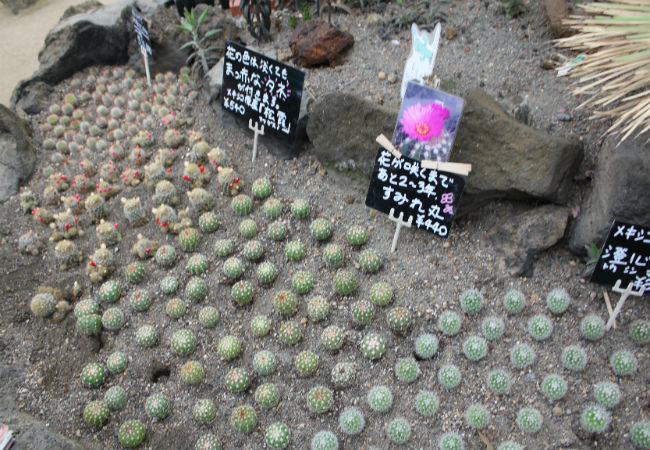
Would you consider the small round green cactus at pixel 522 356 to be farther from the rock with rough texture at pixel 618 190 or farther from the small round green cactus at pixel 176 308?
the small round green cactus at pixel 176 308

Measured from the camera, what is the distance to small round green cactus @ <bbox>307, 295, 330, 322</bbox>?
139 inches

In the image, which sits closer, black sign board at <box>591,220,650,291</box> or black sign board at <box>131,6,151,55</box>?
black sign board at <box>591,220,650,291</box>

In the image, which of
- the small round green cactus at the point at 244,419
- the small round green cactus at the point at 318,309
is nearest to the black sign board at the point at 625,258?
the small round green cactus at the point at 318,309

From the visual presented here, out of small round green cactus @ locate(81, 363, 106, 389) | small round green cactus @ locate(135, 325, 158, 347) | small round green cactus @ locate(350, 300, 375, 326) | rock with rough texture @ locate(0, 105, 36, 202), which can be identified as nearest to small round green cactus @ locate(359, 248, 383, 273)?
small round green cactus @ locate(350, 300, 375, 326)

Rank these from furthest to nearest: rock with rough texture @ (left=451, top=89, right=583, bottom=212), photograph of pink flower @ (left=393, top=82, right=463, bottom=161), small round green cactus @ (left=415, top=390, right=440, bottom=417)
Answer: rock with rough texture @ (left=451, top=89, right=583, bottom=212)
photograph of pink flower @ (left=393, top=82, right=463, bottom=161)
small round green cactus @ (left=415, top=390, right=440, bottom=417)

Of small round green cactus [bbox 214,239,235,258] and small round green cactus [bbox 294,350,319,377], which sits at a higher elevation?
small round green cactus [bbox 214,239,235,258]

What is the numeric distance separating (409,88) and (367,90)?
1.23 m

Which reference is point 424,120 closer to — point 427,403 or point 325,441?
point 427,403

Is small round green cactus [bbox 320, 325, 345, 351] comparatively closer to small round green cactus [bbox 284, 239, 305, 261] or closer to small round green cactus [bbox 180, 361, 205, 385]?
small round green cactus [bbox 284, 239, 305, 261]

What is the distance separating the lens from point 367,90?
4547 mm

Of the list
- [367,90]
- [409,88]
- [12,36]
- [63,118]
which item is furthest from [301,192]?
[12,36]

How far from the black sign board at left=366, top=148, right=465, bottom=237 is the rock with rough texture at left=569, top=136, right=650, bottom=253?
2.95 ft

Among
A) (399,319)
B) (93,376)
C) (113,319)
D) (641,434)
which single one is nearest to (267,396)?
(399,319)

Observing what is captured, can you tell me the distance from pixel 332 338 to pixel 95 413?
1.58 m
